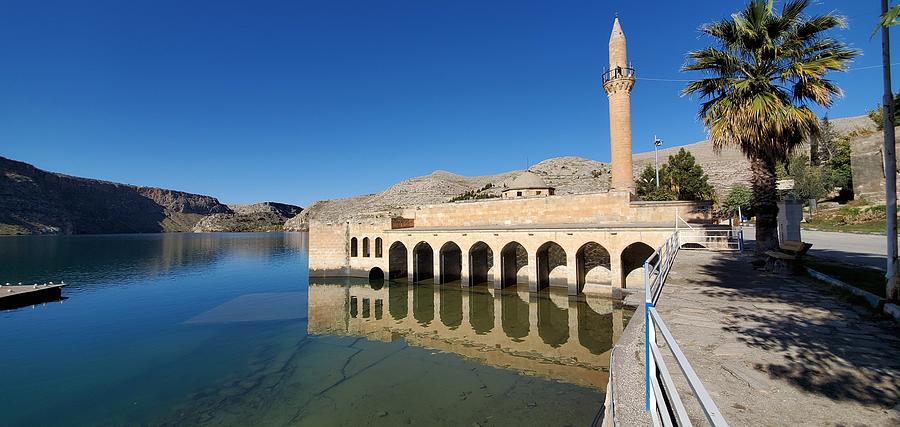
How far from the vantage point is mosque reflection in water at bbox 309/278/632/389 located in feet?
44.1

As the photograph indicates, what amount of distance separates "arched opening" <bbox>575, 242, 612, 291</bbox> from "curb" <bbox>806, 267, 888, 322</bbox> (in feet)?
43.3

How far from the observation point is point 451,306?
2195 centimetres

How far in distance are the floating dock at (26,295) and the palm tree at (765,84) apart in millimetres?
35794

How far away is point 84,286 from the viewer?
3109 cm

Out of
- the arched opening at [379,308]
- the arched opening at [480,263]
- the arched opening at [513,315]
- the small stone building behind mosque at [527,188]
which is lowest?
the arched opening at [379,308]

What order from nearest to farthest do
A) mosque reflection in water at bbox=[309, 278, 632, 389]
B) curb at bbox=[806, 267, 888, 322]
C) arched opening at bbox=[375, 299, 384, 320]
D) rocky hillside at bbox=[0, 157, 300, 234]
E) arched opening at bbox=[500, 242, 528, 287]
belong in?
1. curb at bbox=[806, 267, 888, 322]
2. mosque reflection in water at bbox=[309, 278, 632, 389]
3. arched opening at bbox=[375, 299, 384, 320]
4. arched opening at bbox=[500, 242, 528, 287]
5. rocky hillside at bbox=[0, 157, 300, 234]

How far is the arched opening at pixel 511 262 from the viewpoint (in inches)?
973

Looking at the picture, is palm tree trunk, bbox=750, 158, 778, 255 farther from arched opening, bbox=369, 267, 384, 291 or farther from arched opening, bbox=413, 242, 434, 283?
arched opening, bbox=369, 267, 384, 291

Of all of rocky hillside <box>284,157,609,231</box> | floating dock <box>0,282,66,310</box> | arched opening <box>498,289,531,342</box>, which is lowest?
arched opening <box>498,289,531,342</box>

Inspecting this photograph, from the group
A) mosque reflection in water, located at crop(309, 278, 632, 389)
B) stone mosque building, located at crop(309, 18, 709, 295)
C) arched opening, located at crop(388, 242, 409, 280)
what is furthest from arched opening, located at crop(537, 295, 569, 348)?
arched opening, located at crop(388, 242, 409, 280)

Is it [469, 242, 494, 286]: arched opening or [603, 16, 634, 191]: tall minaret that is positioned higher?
[603, 16, 634, 191]: tall minaret

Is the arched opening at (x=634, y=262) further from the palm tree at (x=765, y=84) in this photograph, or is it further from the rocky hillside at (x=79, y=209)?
the rocky hillside at (x=79, y=209)

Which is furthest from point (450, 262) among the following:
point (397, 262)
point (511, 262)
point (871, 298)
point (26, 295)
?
point (26, 295)

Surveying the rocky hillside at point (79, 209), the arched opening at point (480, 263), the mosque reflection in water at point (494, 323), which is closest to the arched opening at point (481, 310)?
the mosque reflection in water at point (494, 323)
